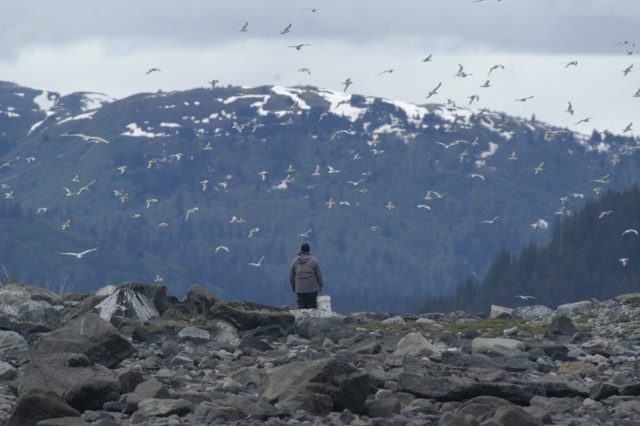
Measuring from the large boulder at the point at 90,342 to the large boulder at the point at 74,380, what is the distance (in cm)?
182

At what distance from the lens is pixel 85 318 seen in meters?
17.5

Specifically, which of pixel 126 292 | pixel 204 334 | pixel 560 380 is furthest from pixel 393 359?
pixel 126 292

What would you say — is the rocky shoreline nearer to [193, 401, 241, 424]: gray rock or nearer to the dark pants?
[193, 401, 241, 424]: gray rock

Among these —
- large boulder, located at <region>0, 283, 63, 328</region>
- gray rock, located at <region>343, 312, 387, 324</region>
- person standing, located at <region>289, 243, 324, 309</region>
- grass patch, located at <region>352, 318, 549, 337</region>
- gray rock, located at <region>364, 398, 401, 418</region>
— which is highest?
person standing, located at <region>289, 243, 324, 309</region>

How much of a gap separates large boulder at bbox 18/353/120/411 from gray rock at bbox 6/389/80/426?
Result: 98 cm

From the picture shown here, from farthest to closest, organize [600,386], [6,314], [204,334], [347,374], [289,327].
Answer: [6,314] → [289,327] → [204,334] → [600,386] → [347,374]

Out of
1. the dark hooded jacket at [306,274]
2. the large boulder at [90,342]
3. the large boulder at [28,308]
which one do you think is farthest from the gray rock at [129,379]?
the dark hooded jacket at [306,274]

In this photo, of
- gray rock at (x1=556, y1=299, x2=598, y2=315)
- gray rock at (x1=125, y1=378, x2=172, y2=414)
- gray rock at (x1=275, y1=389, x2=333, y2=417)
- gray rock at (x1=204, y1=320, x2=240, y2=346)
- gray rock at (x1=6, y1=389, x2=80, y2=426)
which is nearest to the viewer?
gray rock at (x1=6, y1=389, x2=80, y2=426)

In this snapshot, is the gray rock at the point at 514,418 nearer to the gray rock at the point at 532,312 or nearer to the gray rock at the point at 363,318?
the gray rock at the point at 363,318

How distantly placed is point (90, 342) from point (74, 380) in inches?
99.1

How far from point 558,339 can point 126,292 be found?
9.44 metres

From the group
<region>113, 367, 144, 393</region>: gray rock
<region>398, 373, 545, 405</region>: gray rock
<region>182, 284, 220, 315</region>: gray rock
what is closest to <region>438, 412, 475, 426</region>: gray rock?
<region>398, 373, 545, 405</region>: gray rock

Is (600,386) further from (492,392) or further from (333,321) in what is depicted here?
(333,321)

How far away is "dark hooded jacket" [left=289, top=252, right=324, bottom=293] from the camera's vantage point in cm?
2773
